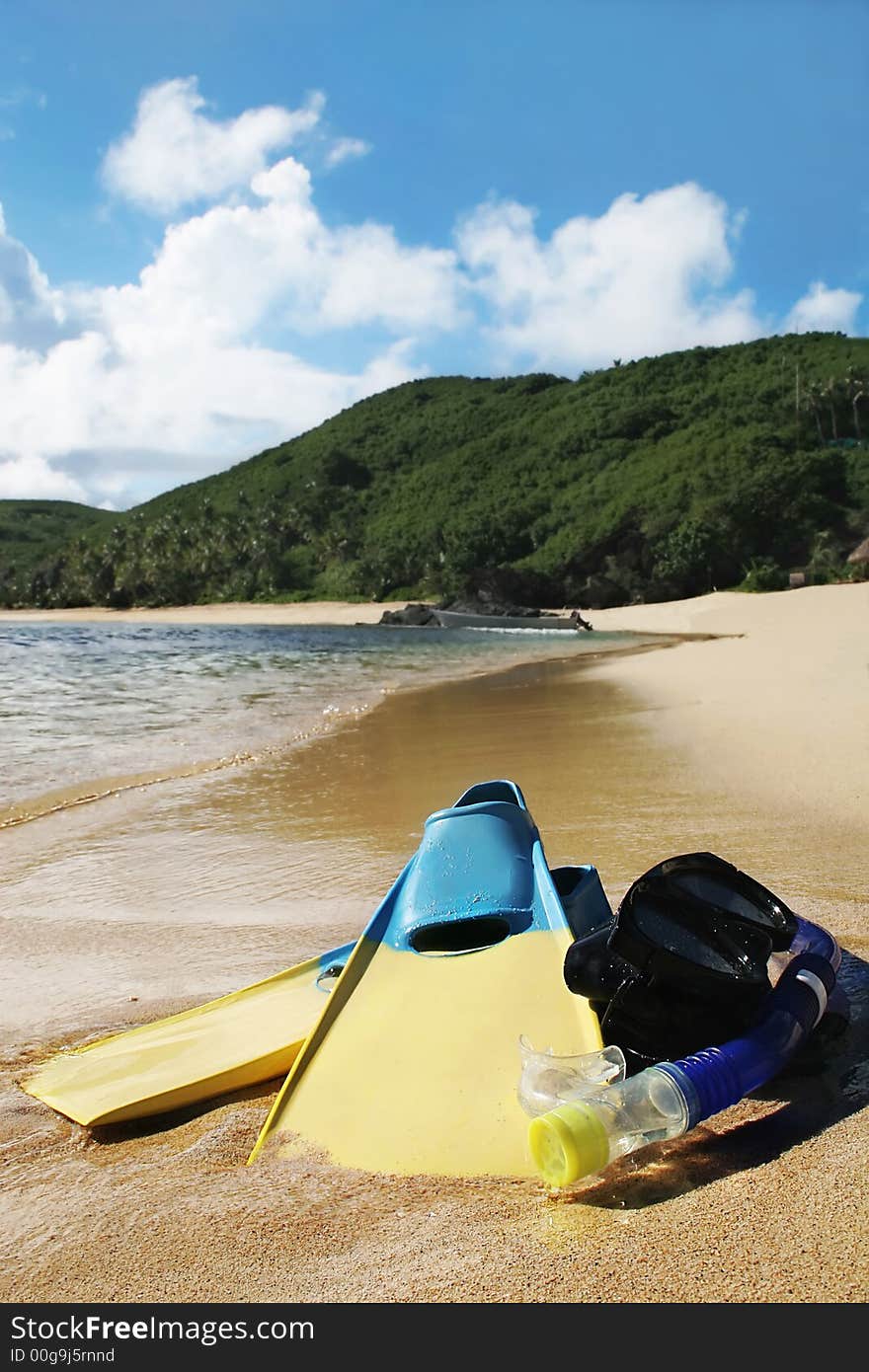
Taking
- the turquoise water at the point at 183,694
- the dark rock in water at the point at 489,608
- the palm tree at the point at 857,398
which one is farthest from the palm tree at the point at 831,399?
the turquoise water at the point at 183,694

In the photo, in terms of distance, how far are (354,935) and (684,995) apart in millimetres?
1996

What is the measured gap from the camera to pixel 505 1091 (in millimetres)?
2344

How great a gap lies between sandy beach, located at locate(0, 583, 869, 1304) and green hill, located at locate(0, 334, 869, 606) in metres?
40.0

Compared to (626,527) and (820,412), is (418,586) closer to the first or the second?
(626,527)

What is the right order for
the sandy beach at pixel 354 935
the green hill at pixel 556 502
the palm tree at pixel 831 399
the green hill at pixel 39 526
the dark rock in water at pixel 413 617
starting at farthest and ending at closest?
1. the green hill at pixel 39 526
2. the palm tree at pixel 831 399
3. the green hill at pixel 556 502
4. the dark rock in water at pixel 413 617
5. the sandy beach at pixel 354 935

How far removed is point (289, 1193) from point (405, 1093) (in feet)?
1.36

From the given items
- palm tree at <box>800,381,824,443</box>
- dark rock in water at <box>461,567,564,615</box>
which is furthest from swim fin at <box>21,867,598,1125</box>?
palm tree at <box>800,381,824,443</box>

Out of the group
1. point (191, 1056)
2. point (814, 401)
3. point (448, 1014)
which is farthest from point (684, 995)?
point (814, 401)

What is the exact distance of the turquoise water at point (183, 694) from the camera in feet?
30.0

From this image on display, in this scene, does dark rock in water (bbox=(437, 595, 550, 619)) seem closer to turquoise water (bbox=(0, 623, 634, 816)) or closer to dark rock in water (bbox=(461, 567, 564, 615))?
dark rock in water (bbox=(461, 567, 564, 615))

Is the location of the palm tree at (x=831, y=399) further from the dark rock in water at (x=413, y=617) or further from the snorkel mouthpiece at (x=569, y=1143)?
the snorkel mouthpiece at (x=569, y=1143)

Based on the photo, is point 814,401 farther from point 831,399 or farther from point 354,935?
point 354,935

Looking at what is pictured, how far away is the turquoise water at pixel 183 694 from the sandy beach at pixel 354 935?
1244 millimetres

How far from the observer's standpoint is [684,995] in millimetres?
2271
